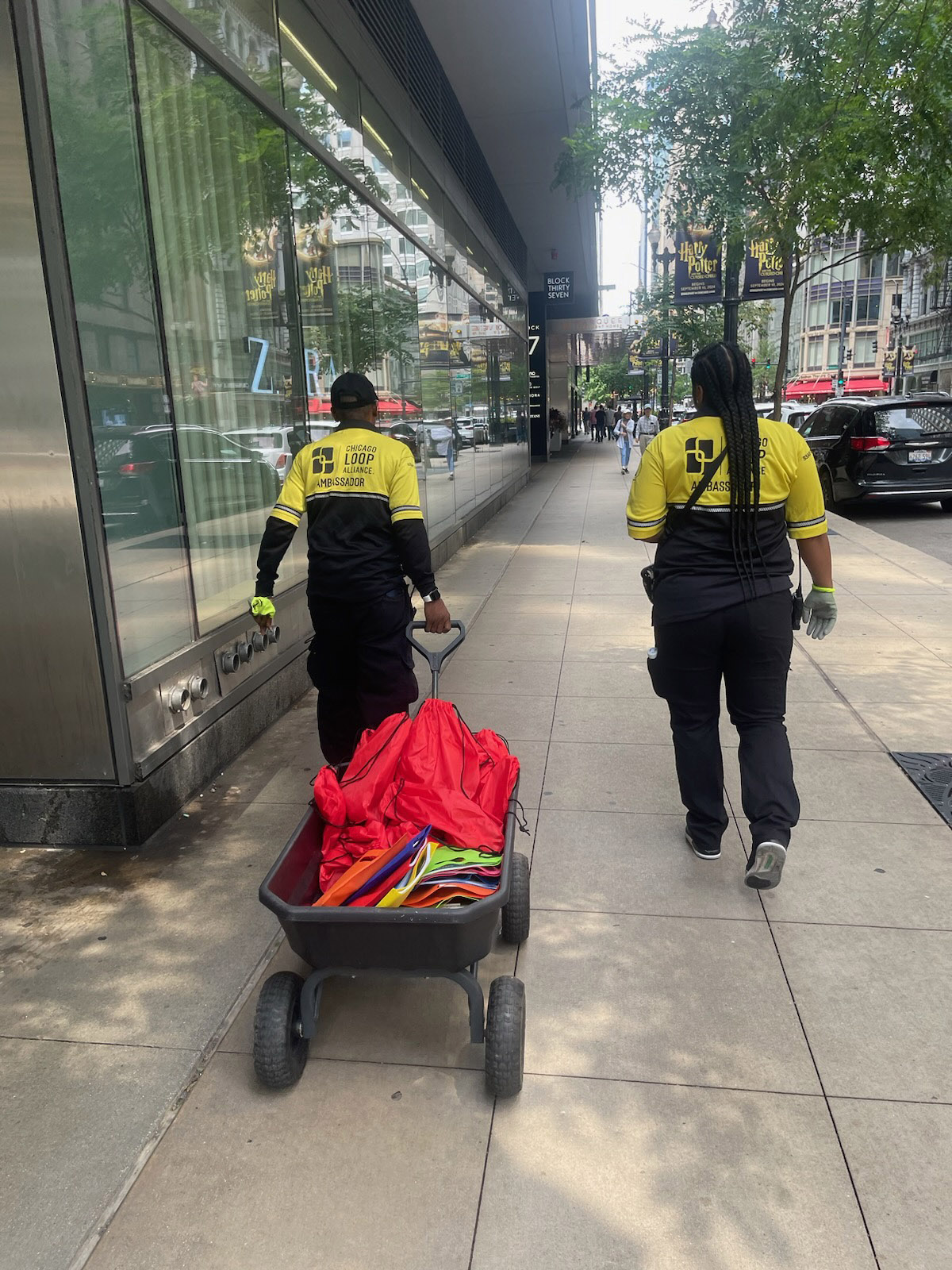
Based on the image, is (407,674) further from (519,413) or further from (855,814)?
(519,413)

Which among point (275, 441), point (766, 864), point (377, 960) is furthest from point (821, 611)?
point (275, 441)

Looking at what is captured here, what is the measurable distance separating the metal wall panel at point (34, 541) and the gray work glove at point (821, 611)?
297cm

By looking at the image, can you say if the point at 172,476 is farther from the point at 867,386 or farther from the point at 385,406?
the point at 867,386

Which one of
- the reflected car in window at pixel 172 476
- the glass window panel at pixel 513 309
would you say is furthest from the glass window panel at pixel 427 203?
the glass window panel at pixel 513 309

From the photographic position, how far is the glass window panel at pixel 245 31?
4.88 meters

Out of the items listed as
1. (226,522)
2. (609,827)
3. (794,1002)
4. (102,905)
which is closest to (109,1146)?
(102,905)

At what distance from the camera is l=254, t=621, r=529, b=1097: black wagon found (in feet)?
7.92

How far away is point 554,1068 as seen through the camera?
271 centimetres

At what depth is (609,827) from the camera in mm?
4219

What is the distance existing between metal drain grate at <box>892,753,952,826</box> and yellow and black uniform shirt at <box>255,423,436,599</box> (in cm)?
254

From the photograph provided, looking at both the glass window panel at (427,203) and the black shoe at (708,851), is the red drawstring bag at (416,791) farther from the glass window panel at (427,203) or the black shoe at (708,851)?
the glass window panel at (427,203)

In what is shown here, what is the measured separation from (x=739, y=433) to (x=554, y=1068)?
2254 millimetres

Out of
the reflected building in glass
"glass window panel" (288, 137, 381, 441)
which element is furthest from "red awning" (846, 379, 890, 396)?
the reflected building in glass

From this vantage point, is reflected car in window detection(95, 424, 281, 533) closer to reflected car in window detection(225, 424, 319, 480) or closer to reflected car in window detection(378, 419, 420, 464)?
reflected car in window detection(225, 424, 319, 480)
